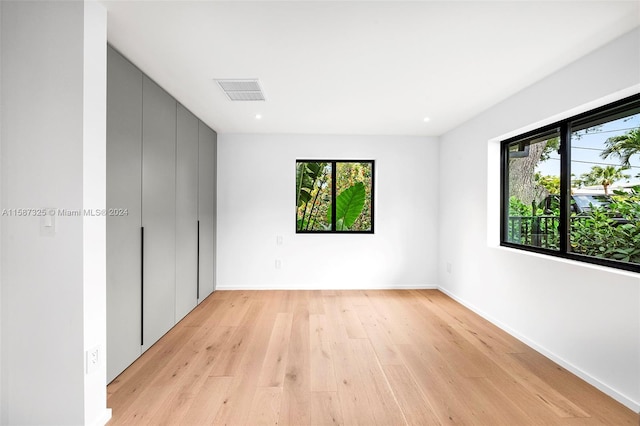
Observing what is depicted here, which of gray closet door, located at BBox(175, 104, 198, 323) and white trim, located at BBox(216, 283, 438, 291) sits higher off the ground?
gray closet door, located at BBox(175, 104, 198, 323)

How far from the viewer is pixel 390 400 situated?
77.0 inches

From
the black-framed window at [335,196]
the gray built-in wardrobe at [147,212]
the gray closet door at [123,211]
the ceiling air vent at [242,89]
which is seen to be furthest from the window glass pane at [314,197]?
the gray closet door at [123,211]

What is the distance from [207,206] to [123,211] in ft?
6.14

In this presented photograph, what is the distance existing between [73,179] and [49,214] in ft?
0.73

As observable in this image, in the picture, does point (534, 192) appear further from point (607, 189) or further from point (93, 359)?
point (93, 359)

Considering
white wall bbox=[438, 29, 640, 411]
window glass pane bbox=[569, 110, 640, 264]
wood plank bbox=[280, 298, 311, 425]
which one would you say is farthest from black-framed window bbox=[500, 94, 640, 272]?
wood plank bbox=[280, 298, 311, 425]

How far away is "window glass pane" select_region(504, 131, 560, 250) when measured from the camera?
8.93 feet

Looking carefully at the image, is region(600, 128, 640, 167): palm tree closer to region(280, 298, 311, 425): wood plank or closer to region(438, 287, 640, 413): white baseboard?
region(438, 287, 640, 413): white baseboard

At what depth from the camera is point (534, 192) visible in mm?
2951

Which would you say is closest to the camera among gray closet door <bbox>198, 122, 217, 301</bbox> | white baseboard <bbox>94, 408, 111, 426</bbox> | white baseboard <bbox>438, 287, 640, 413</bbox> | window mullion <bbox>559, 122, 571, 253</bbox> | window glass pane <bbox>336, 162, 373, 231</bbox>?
white baseboard <bbox>94, 408, 111, 426</bbox>

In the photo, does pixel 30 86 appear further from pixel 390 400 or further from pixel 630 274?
pixel 630 274

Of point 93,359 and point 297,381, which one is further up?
point 93,359

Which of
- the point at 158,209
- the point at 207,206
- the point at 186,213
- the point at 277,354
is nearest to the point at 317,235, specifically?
the point at 207,206

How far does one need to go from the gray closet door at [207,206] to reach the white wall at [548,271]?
341 cm
